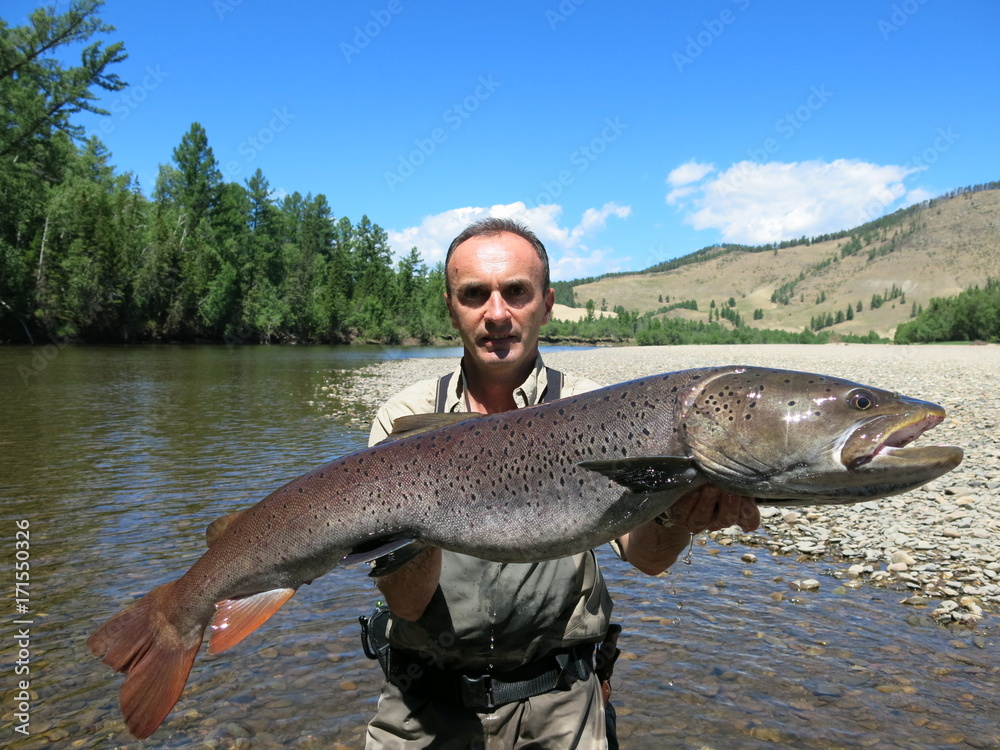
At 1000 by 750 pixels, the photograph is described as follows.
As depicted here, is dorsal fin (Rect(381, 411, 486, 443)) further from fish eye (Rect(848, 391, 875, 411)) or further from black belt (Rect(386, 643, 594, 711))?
fish eye (Rect(848, 391, 875, 411))

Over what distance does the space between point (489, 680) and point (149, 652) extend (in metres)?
1.29

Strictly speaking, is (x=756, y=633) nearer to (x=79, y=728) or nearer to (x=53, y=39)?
(x=79, y=728)

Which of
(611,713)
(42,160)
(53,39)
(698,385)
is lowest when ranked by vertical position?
(611,713)

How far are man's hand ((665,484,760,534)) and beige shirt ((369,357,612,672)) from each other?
0.49 m

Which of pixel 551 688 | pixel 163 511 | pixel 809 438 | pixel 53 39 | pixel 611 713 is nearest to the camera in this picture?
pixel 809 438

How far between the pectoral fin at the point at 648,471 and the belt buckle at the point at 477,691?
1065 millimetres

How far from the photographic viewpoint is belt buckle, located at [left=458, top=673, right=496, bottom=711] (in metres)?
2.71

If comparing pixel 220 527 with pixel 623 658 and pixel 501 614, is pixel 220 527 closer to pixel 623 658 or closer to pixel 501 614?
pixel 501 614

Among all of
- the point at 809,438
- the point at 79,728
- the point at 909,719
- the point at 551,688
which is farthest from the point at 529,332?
the point at 79,728

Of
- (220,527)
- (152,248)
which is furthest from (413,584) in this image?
(152,248)

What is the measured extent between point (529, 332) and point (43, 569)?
7.48m

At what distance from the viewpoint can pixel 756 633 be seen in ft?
19.6

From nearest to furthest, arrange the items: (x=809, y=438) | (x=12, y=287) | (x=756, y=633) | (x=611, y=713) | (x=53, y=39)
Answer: (x=809, y=438), (x=611, y=713), (x=756, y=633), (x=53, y=39), (x=12, y=287)

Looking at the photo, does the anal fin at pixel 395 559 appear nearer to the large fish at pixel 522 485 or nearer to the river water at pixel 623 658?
the large fish at pixel 522 485
